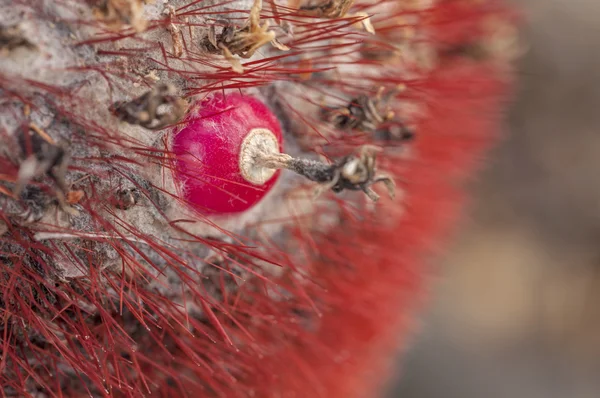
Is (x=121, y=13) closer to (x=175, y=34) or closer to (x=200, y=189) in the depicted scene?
(x=175, y=34)

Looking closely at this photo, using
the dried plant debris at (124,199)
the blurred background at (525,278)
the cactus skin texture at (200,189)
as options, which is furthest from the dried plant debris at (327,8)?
the blurred background at (525,278)

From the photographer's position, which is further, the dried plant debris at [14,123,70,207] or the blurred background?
the blurred background

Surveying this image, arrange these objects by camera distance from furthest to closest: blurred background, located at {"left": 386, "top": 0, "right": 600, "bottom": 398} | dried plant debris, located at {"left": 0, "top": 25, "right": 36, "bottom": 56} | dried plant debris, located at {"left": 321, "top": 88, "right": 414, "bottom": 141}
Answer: blurred background, located at {"left": 386, "top": 0, "right": 600, "bottom": 398}, dried plant debris, located at {"left": 321, "top": 88, "right": 414, "bottom": 141}, dried plant debris, located at {"left": 0, "top": 25, "right": 36, "bottom": 56}

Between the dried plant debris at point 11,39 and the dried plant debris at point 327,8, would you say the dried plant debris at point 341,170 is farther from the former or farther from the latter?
the dried plant debris at point 11,39

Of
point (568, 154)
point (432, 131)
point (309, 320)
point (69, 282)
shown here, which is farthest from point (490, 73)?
point (69, 282)

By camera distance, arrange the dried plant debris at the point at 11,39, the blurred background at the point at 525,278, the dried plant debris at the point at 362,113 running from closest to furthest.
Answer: the dried plant debris at the point at 11,39 < the dried plant debris at the point at 362,113 < the blurred background at the point at 525,278

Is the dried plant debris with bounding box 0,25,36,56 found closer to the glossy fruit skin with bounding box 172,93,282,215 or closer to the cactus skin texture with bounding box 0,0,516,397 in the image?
the cactus skin texture with bounding box 0,0,516,397

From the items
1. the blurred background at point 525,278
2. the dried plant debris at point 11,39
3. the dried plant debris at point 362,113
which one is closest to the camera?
the dried plant debris at point 11,39

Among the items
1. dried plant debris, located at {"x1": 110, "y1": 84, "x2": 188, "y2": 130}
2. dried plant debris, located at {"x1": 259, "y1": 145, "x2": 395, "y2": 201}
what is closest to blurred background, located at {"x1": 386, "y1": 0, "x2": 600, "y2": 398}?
dried plant debris, located at {"x1": 259, "y1": 145, "x2": 395, "y2": 201}

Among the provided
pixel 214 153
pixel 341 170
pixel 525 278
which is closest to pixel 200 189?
pixel 214 153

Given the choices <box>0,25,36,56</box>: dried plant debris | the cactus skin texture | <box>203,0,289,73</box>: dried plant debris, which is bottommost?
the cactus skin texture
